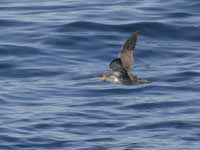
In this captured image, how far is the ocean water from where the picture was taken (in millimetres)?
20047

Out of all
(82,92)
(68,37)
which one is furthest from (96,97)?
(68,37)

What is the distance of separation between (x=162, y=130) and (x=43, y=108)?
2431mm

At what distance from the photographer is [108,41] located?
84.4ft

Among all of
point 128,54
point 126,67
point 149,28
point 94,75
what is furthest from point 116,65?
point 149,28

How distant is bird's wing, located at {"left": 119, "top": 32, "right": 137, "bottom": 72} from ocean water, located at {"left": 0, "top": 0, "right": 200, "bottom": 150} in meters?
1.72

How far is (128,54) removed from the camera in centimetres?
1825

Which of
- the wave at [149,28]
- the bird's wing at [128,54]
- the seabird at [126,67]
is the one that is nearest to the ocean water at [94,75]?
the wave at [149,28]

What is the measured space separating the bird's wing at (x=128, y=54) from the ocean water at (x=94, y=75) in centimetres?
172

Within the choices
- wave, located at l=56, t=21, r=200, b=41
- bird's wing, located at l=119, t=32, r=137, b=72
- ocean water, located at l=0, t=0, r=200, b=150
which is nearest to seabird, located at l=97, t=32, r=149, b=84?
bird's wing, located at l=119, t=32, r=137, b=72

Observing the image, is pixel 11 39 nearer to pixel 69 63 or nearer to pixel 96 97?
pixel 69 63

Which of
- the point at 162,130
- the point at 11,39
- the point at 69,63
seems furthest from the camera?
the point at 11,39

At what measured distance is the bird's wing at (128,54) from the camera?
59.2ft

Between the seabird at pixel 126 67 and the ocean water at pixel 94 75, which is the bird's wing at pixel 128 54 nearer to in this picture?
the seabird at pixel 126 67

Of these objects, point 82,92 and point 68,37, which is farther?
point 68,37
